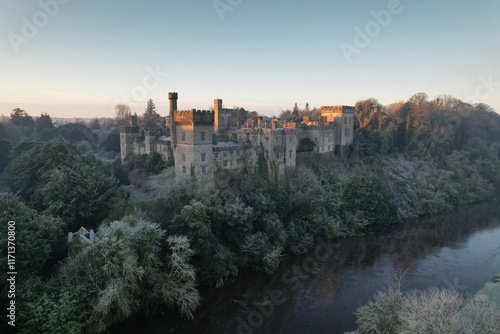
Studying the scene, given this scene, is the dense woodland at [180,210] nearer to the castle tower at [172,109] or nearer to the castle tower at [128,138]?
the castle tower at [128,138]

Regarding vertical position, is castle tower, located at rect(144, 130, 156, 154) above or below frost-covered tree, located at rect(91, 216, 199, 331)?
above

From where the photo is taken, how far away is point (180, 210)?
95.4 feet

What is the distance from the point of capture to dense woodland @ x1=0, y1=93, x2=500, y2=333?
20734 mm

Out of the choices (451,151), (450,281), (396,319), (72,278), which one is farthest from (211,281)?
(451,151)

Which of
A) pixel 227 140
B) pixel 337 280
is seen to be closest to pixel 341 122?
pixel 227 140

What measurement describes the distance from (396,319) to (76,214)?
26.8 metres

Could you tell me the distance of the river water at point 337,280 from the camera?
74.1 ft

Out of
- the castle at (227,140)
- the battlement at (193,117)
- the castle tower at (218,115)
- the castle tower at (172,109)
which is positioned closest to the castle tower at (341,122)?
the castle at (227,140)

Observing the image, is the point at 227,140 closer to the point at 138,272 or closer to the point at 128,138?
the point at 128,138

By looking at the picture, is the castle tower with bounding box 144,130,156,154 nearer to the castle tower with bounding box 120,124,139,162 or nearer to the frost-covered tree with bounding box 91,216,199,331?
the castle tower with bounding box 120,124,139,162

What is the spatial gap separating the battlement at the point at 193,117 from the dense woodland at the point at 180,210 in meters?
5.88

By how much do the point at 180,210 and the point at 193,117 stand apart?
9639mm

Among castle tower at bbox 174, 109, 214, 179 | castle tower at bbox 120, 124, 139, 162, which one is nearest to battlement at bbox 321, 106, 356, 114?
castle tower at bbox 174, 109, 214, 179

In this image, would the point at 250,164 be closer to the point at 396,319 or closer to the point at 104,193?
the point at 104,193
